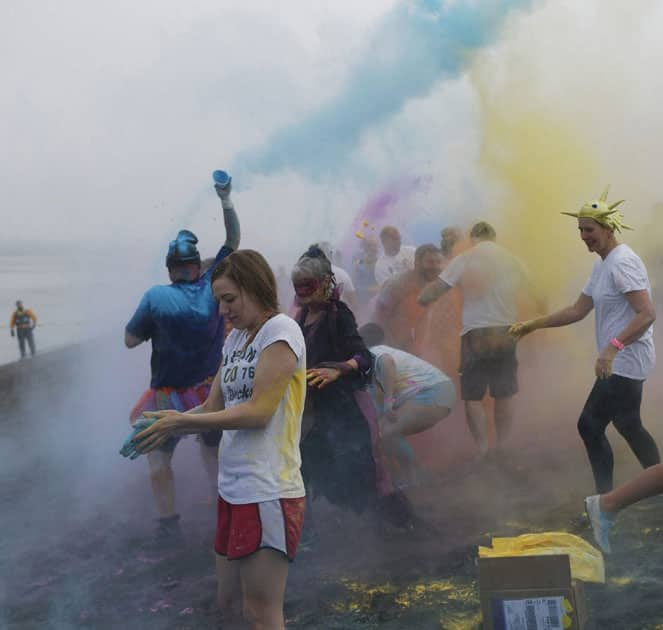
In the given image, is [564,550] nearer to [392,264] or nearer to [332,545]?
[332,545]

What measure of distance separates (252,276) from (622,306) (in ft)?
6.26

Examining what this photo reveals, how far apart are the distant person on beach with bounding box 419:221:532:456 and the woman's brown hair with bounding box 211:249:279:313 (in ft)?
8.99

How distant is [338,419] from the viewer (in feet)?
13.3

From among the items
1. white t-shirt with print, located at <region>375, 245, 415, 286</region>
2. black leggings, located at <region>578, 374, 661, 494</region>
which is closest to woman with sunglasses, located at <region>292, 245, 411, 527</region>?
black leggings, located at <region>578, 374, 661, 494</region>

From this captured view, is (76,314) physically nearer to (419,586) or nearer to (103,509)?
(103,509)

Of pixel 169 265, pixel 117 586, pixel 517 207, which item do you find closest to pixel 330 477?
pixel 117 586

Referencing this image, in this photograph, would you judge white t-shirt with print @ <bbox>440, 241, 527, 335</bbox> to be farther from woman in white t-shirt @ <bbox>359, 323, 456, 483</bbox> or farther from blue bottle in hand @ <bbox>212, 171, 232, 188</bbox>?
blue bottle in hand @ <bbox>212, 171, 232, 188</bbox>

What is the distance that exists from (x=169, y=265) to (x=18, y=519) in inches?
70.8

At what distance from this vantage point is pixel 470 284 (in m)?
5.15

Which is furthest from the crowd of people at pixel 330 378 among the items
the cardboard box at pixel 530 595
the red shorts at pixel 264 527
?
the cardboard box at pixel 530 595

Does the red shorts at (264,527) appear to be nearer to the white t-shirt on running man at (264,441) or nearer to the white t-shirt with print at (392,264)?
the white t-shirt on running man at (264,441)

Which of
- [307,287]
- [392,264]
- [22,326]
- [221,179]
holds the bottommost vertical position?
[307,287]

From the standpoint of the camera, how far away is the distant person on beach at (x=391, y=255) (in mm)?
6082

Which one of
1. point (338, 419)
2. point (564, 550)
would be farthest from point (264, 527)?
point (338, 419)
